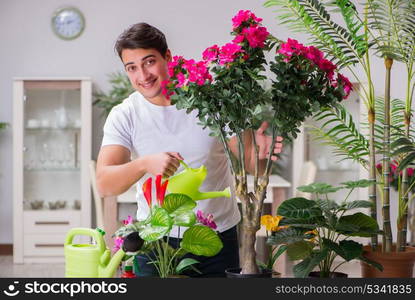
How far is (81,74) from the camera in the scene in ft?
23.2

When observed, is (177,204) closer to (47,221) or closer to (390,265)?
(390,265)

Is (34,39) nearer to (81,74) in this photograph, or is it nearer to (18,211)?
(81,74)

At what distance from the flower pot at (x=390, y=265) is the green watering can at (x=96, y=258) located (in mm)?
834

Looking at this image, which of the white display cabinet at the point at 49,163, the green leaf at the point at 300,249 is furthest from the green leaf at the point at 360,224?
the white display cabinet at the point at 49,163

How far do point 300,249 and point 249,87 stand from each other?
54cm

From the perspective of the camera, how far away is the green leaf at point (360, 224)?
1919 millimetres

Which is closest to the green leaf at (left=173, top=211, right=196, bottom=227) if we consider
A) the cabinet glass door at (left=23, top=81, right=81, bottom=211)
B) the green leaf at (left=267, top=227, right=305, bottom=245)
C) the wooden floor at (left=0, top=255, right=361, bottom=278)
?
the green leaf at (left=267, top=227, right=305, bottom=245)

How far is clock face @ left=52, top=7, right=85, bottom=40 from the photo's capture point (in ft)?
23.0

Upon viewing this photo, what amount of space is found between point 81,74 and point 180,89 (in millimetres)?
5545

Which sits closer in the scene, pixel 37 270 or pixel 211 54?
pixel 211 54

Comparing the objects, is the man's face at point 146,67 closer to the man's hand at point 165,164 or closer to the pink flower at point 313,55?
the man's hand at point 165,164

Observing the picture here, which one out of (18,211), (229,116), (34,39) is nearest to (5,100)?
(34,39)

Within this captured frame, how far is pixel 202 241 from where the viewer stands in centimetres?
168

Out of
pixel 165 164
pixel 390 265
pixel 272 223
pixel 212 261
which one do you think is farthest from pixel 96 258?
pixel 390 265
